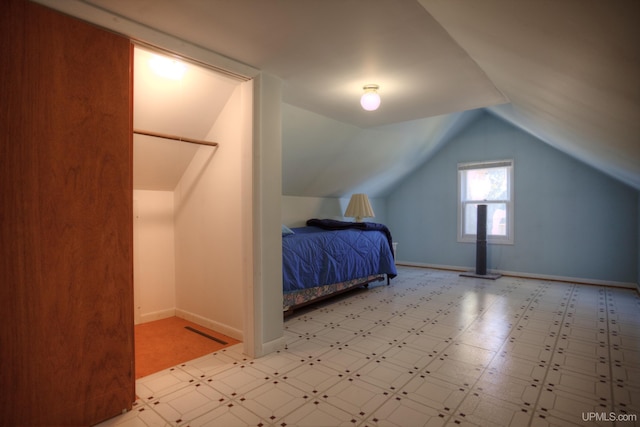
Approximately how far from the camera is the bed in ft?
11.3

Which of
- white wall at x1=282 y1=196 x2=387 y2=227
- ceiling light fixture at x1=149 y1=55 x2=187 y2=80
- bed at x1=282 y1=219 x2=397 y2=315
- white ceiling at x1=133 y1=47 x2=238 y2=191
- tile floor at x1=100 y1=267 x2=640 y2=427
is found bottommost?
tile floor at x1=100 y1=267 x2=640 y2=427

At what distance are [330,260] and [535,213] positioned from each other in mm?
3824

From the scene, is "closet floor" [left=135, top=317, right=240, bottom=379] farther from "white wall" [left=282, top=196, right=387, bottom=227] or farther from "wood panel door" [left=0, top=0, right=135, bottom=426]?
"white wall" [left=282, top=196, right=387, bottom=227]

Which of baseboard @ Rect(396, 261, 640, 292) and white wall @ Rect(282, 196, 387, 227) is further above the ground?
white wall @ Rect(282, 196, 387, 227)

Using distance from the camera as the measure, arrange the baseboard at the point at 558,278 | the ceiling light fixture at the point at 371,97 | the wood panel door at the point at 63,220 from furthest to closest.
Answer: the baseboard at the point at 558,278 → the ceiling light fixture at the point at 371,97 → the wood panel door at the point at 63,220

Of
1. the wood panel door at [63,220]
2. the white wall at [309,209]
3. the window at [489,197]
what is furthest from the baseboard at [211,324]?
the window at [489,197]

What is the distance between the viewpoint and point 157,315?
3.46 m

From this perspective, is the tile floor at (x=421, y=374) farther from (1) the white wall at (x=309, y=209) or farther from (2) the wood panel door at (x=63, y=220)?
(1) the white wall at (x=309, y=209)

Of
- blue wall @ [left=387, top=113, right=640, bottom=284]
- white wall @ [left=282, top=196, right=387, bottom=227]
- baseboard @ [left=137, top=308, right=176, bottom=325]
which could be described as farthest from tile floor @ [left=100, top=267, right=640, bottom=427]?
white wall @ [left=282, top=196, right=387, bottom=227]

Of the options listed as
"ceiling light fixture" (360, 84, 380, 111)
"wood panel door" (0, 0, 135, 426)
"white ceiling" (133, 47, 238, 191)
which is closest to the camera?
"wood panel door" (0, 0, 135, 426)

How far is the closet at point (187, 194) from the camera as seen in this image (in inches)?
108

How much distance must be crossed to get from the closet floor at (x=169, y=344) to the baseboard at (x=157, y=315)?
0.16 feet

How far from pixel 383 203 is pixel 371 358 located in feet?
15.9

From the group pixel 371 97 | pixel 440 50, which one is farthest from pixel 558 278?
pixel 440 50
